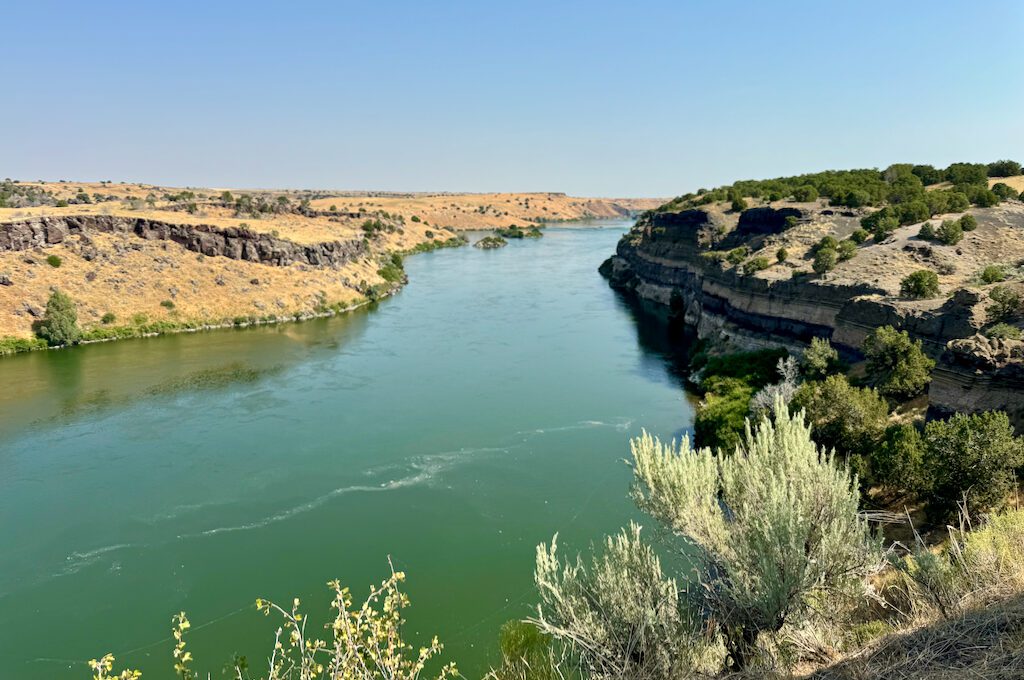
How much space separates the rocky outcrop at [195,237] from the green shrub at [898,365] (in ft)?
174

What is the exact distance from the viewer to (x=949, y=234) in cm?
3225

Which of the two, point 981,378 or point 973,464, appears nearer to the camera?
point 973,464

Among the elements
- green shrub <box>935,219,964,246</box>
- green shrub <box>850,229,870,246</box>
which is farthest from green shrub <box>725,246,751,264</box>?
green shrub <box>935,219,964,246</box>

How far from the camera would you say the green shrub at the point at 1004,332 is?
60.3 feet

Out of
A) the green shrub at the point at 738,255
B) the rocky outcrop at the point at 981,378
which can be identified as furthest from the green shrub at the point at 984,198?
the rocky outcrop at the point at 981,378

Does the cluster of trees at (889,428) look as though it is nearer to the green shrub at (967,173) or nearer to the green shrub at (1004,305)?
the green shrub at (1004,305)

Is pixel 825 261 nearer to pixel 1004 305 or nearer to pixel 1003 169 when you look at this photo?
pixel 1004 305

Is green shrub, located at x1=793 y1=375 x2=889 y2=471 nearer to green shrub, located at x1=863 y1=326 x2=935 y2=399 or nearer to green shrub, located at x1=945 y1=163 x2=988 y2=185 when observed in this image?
green shrub, located at x1=863 y1=326 x2=935 y2=399

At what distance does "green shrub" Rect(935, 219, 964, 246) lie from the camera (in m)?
32.2

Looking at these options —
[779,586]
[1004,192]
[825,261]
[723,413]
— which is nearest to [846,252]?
[825,261]

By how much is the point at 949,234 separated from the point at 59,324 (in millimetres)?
57189

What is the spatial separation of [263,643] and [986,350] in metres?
22.0

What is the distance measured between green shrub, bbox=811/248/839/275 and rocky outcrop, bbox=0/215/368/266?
1864 inches

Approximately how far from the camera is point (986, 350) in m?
18.0
